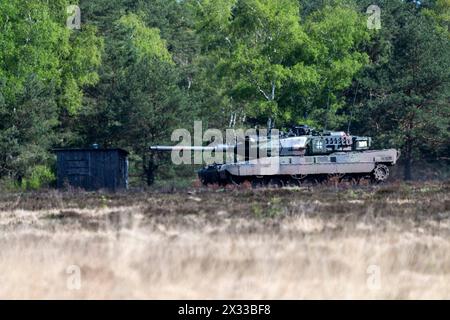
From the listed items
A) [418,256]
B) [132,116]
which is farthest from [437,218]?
[132,116]

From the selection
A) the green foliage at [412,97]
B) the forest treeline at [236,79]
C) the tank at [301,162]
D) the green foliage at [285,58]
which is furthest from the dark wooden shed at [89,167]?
the green foliage at [412,97]

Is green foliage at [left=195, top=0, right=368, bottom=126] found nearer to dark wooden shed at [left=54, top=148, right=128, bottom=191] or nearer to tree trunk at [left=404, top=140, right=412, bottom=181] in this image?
tree trunk at [left=404, top=140, right=412, bottom=181]

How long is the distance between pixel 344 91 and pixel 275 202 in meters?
37.8

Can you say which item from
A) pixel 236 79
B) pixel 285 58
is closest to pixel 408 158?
pixel 285 58

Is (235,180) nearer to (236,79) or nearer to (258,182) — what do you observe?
(258,182)

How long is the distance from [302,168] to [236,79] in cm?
2057

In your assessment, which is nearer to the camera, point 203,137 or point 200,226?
point 200,226

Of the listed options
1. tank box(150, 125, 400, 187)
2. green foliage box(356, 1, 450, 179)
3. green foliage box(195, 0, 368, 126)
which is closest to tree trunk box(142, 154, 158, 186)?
green foliage box(195, 0, 368, 126)

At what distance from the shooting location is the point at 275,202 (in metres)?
27.7

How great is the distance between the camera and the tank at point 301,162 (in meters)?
40.3

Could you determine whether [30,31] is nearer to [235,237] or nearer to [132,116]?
[132,116]

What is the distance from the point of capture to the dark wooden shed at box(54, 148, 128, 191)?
4316 cm

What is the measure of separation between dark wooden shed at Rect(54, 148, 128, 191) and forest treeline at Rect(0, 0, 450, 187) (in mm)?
6571

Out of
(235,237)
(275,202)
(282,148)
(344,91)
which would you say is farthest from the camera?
(344,91)
